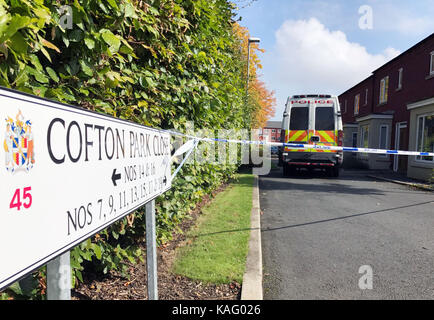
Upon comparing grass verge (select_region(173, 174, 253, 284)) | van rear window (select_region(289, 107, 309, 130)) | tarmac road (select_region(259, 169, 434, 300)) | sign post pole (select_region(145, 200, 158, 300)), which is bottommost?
tarmac road (select_region(259, 169, 434, 300))

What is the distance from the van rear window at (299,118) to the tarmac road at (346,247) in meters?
5.09

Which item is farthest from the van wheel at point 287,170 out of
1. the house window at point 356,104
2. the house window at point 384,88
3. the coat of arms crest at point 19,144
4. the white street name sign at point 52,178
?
the house window at point 356,104

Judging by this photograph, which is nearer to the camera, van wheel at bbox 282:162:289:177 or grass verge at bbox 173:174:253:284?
grass verge at bbox 173:174:253:284

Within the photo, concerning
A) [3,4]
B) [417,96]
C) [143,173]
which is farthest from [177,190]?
[417,96]

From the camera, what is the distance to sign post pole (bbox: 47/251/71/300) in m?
1.07

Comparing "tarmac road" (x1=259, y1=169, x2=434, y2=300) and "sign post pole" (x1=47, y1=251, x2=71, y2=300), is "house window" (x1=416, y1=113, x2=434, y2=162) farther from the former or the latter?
"sign post pole" (x1=47, y1=251, x2=71, y2=300)

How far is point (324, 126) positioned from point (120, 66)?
11.2 m

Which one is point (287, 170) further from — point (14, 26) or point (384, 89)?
point (384, 89)

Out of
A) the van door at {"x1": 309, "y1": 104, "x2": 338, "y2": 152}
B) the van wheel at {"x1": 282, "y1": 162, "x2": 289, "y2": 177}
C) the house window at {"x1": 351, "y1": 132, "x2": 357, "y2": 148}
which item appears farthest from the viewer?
the house window at {"x1": 351, "y1": 132, "x2": 357, "y2": 148}

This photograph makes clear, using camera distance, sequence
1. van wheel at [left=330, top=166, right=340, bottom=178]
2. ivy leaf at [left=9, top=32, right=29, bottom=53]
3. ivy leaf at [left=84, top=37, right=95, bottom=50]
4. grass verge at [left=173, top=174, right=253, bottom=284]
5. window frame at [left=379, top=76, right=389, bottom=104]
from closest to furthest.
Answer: ivy leaf at [left=9, top=32, right=29, bottom=53], ivy leaf at [left=84, top=37, right=95, bottom=50], grass verge at [left=173, top=174, right=253, bottom=284], van wheel at [left=330, top=166, right=340, bottom=178], window frame at [left=379, top=76, right=389, bottom=104]

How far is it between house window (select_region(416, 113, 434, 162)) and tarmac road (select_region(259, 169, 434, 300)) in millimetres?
5842

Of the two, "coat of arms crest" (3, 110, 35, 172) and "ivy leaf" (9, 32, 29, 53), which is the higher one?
"ivy leaf" (9, 32, 29, 53)

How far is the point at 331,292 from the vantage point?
2996 mm

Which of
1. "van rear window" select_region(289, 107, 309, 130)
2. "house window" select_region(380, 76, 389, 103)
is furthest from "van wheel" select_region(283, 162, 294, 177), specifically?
"house window" select_region(380, 76, 389, 103)
